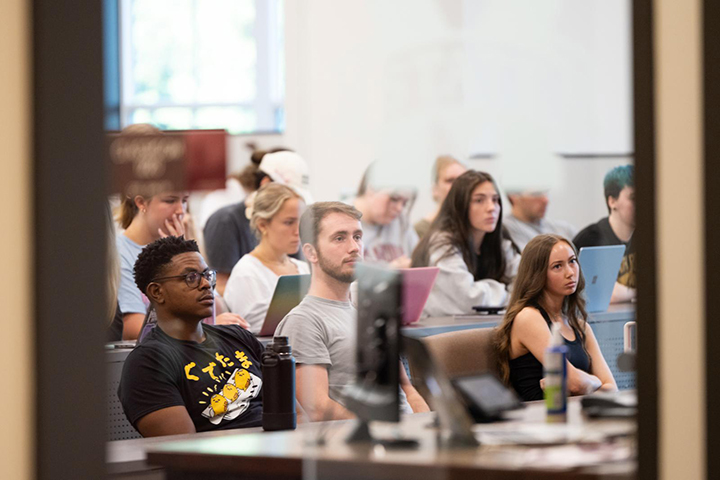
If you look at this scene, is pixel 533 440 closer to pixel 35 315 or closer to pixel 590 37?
pixel 35 315

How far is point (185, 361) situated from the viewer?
323cm

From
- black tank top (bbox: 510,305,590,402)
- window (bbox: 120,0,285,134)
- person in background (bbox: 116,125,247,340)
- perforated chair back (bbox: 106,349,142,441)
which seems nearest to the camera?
perforated chair back (bbox: 106,349,142,441)

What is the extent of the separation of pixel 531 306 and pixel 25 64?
218cm

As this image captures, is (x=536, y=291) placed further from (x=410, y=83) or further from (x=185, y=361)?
(x=185, y=361)

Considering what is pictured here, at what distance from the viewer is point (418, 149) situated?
3.27m

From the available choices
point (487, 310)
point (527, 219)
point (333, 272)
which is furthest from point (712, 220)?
point (487, 310)

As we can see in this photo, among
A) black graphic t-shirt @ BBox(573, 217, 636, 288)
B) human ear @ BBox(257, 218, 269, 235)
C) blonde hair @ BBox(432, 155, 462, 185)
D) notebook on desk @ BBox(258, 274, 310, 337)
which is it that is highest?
blonde hair @ BBox(432, 155, 462, 185)

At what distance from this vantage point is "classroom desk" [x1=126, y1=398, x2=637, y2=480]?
2047mm

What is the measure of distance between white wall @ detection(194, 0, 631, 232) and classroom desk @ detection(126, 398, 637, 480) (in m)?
0.68

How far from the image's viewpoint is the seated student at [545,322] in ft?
11.3

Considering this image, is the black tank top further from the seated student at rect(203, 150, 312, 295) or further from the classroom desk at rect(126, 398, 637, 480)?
the seated student at rect(203, 150, 312, 295)

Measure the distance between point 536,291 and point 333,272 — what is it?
2.99ft

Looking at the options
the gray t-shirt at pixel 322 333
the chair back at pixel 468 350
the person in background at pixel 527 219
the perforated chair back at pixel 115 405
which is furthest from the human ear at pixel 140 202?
the person in background at pixel 527 219

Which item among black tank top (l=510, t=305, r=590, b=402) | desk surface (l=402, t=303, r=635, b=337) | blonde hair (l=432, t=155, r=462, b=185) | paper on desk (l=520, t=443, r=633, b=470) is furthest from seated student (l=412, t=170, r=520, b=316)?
paper on desk (l=520, t=443, r=633, b=470)
